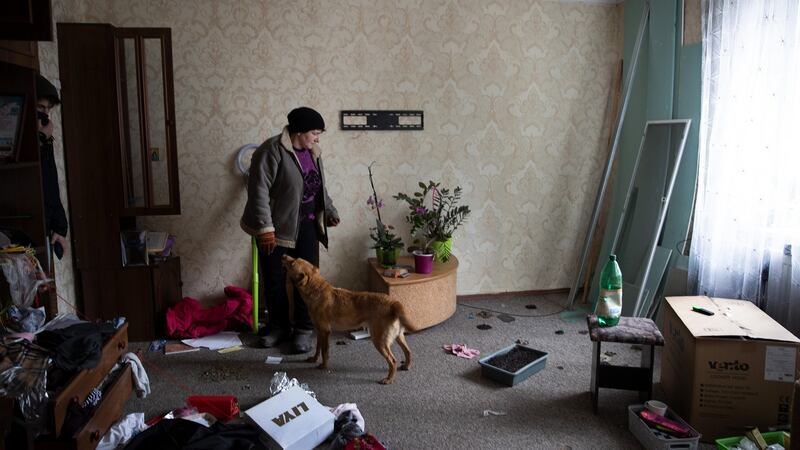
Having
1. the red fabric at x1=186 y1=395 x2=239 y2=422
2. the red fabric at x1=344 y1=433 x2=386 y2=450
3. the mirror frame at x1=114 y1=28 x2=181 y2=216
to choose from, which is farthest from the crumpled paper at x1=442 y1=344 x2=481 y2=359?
the mirror frame at x1=114 y1=28 x2=181 y2=216

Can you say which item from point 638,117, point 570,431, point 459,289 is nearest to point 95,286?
point 459,289

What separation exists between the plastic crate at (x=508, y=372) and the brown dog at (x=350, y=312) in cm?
41

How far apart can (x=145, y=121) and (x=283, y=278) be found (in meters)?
1.20

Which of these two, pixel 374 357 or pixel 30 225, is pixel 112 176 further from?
pixel 374 357

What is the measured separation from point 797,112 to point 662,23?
1274 millimetres

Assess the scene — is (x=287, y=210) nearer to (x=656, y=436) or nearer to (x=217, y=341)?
(x=217, y=341)

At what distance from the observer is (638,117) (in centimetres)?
402

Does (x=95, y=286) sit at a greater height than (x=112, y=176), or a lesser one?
lesser

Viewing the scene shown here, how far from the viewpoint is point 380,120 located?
3.90 metres

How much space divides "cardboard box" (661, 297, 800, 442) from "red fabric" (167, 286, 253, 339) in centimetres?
250

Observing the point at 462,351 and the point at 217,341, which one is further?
the point at 217,341

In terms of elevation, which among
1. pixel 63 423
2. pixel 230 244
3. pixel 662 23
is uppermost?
pixel 662 23

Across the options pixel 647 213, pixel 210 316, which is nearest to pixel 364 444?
pixel 210 316

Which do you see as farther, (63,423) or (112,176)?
(112,176)
